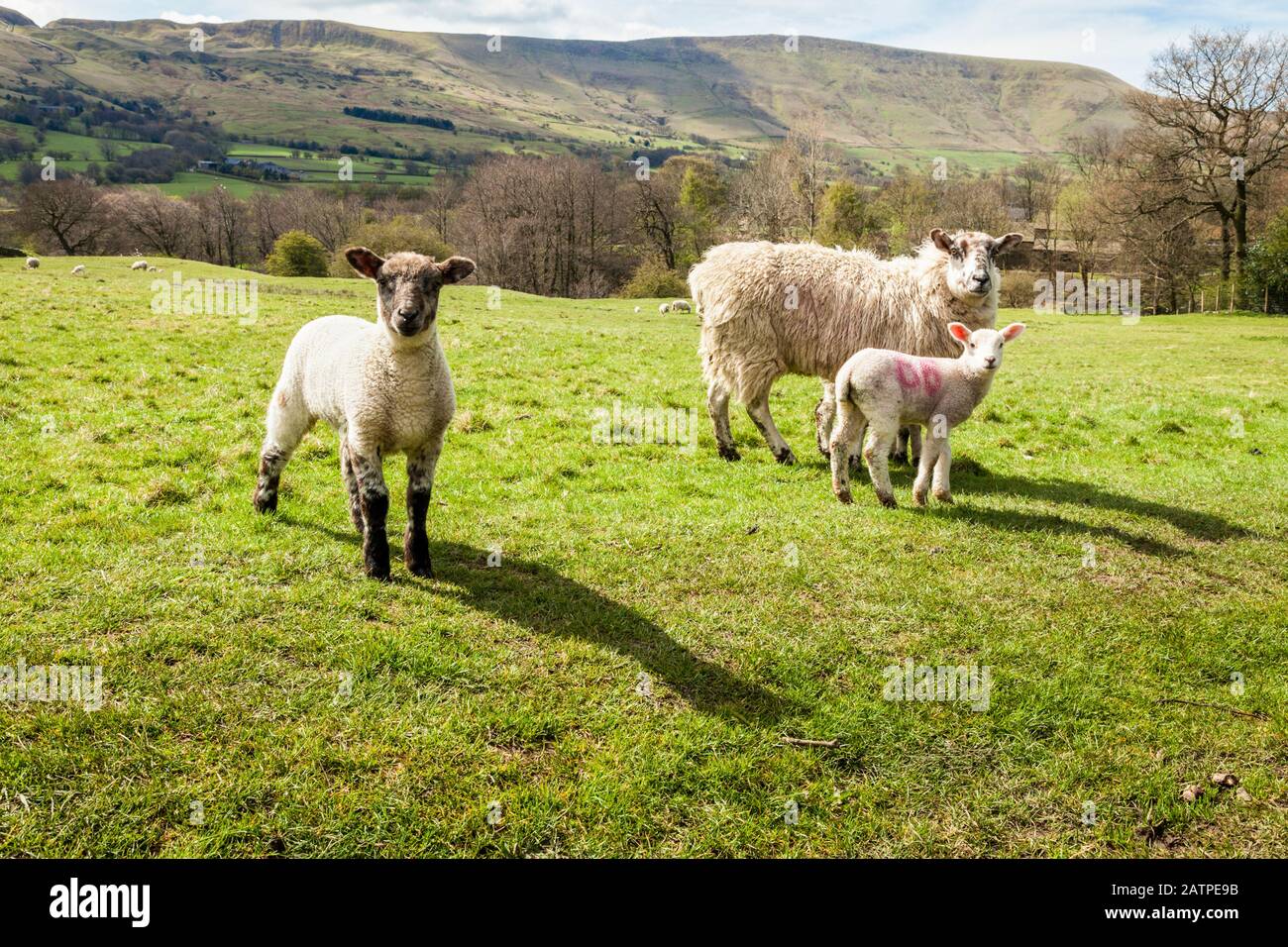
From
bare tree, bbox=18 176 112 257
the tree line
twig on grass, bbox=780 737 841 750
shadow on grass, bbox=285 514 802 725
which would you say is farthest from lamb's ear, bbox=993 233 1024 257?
bare tree, bbox=18 176 112 257

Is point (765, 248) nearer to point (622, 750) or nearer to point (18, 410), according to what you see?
point (622, 750)

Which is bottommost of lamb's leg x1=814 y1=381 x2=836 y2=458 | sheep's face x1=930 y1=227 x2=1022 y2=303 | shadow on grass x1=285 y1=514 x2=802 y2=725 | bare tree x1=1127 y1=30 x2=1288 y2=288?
shadow on grass x1=285 y1=514 x2=802 y2=725

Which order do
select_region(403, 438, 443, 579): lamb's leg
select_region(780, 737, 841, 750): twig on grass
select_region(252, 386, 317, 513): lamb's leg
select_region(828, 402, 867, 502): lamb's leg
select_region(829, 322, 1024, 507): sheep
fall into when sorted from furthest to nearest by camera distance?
select_region(828, 402, 867, 502): lamb's leg, select_region(829, 322, 1024, 507): sheep, select_region(252, 386, 317, 513): lamb's leg, select_region(403, 438, 443, 579): lamb's leg, select_region(780, 737, 841, 750): twig on grass

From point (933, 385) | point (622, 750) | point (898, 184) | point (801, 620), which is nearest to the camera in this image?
point (622, 750)

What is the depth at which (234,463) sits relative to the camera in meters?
9.59

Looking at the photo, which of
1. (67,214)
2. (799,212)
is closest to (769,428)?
(799,212)

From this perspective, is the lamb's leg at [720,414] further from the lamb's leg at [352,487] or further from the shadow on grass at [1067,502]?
the lamb's leg at [352,487]

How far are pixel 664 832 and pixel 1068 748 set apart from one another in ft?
9.37

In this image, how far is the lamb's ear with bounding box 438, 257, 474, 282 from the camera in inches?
255

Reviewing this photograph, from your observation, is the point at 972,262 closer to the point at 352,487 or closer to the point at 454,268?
the point at 454,268

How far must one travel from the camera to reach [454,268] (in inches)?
257

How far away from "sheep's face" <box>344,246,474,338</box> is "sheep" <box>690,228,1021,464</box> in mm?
5855

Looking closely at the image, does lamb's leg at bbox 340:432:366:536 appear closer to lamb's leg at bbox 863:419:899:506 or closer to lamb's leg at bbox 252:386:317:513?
lamb's leg at bbox 252:386:317:513
